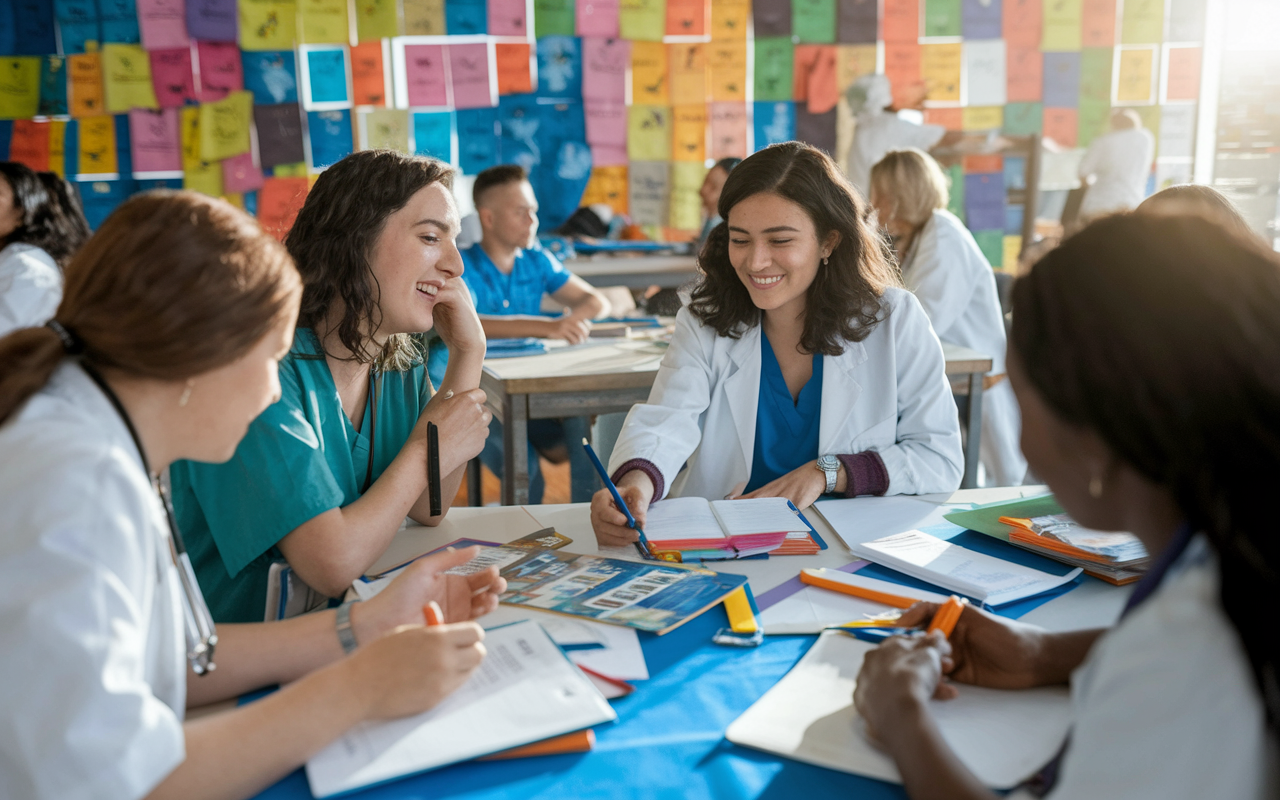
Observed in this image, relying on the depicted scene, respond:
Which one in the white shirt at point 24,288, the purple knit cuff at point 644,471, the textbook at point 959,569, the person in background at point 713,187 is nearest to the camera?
the textbook at point 959,569

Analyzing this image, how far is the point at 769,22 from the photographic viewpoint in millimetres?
5184

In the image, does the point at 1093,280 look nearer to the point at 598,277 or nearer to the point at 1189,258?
the point at 1189,258

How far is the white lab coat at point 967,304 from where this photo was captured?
10.5 feet

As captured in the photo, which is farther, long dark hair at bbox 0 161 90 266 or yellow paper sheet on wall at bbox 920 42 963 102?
yellow paper sheet on wall at bbox 920 42 963 102

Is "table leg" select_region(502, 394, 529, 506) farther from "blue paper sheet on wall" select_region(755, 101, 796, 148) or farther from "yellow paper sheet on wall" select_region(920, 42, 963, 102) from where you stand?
"yellow paper sheet on wall" select_region(920, 42, 963, 102)

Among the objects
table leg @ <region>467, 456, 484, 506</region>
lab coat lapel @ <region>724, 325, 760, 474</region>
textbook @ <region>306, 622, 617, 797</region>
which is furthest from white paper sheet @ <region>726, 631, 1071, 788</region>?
table leg @ <region>467, 456, 484, 506</region>

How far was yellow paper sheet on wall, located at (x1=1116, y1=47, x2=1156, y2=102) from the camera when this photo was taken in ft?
17.7

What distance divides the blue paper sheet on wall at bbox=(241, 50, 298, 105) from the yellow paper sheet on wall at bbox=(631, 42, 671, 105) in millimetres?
1771

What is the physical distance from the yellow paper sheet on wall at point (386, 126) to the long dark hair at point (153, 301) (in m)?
4.38

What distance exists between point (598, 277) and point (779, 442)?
2.87 metres

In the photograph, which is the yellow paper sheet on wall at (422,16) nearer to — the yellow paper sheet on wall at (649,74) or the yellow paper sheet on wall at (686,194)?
the yellow paper sheet on wall at (649,74)

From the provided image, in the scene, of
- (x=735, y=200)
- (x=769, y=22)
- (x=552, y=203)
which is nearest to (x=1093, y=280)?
(x=735, y=200)

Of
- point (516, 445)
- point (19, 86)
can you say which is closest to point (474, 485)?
point (516, 445)

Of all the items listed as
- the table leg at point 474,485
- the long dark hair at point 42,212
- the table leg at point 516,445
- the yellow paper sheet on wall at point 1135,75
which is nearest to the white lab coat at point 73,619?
the table leg at point 516,445
